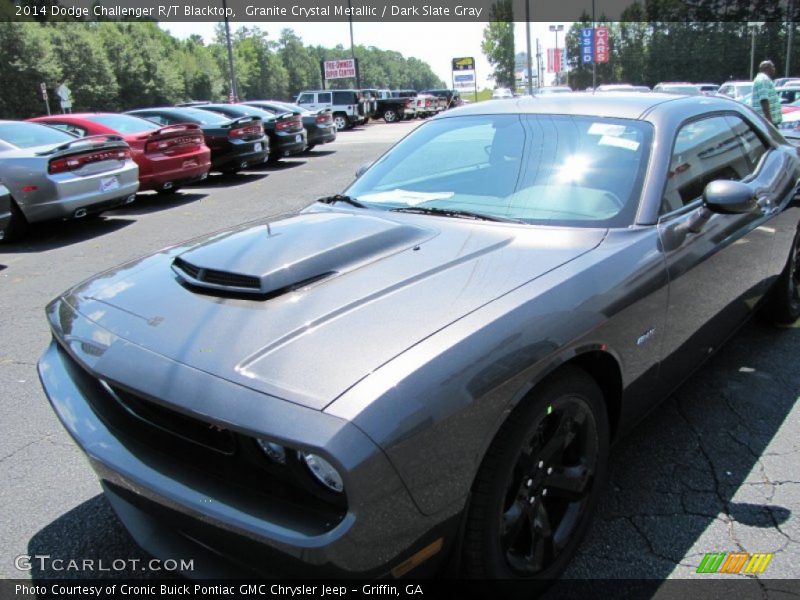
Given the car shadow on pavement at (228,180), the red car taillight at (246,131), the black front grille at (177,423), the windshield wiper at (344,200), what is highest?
the red car taillight at (246,131)

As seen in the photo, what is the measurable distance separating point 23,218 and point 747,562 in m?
7.99

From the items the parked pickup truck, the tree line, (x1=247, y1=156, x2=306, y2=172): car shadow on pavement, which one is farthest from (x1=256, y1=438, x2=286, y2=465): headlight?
the tree line

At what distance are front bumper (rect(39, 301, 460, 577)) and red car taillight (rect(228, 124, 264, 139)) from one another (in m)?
10.9

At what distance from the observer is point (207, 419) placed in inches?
63.8

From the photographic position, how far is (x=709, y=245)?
2846mm

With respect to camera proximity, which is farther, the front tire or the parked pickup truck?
the parked pickup truck

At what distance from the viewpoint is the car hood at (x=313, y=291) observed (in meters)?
1.72

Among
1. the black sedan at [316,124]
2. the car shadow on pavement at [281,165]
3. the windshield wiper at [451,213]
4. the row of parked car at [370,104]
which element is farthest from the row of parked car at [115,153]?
the row of parked car at [370,104]

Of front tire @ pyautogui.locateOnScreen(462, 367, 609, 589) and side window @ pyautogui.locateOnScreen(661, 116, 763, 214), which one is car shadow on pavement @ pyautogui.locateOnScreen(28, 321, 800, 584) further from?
side window @ pyautogui.locateOnScreen(661, 116, 763, 214)

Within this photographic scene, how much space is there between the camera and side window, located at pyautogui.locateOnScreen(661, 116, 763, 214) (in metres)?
2.81

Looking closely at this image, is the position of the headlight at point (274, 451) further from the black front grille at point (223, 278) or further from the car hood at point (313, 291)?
the black front grille at point (223, 278)

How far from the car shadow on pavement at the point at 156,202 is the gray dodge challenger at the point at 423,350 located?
745cm

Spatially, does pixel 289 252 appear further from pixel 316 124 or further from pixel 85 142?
pixel 316 124

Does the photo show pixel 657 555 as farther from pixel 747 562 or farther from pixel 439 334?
pixel 439 334
